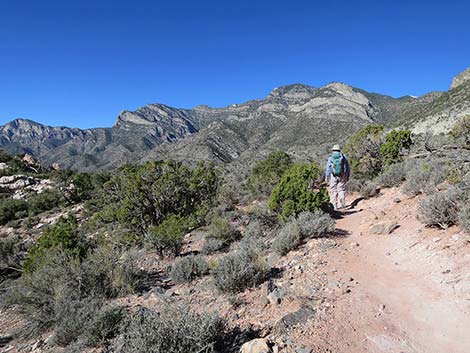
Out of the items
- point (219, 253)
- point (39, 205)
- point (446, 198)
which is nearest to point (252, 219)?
point (219, 253)

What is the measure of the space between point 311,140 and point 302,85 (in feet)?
294

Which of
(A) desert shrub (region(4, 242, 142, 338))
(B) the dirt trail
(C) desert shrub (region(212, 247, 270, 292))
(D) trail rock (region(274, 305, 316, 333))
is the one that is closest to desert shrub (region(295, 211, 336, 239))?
(B) the dirt trail

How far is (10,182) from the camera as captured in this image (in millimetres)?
32375

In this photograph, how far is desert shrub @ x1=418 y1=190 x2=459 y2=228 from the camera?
5.47 metres

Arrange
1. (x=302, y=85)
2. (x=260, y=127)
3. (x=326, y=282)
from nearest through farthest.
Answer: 1. (x=326, y=282)
2. (x=260, y=127)
3. (x=302, y=85)

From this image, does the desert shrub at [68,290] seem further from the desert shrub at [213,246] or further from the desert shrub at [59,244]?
the desert shrub at [213,246]

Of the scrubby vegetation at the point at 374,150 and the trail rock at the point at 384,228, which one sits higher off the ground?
the scrubby vegetation at the point at 374,150

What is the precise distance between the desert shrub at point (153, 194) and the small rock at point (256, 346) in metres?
6.85

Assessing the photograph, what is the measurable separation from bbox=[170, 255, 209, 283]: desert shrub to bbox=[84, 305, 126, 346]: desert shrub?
5.82ft

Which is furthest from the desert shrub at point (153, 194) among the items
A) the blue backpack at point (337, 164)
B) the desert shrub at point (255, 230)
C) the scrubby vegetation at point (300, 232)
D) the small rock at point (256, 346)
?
the small rock at point (256, 346)

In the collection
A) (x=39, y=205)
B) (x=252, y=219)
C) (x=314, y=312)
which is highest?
(x=39, y=205)

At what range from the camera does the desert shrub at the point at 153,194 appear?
379 inches

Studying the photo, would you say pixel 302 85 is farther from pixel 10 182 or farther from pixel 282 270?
pixel 282 270

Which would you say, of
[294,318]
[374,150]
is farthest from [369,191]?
[294,318]
